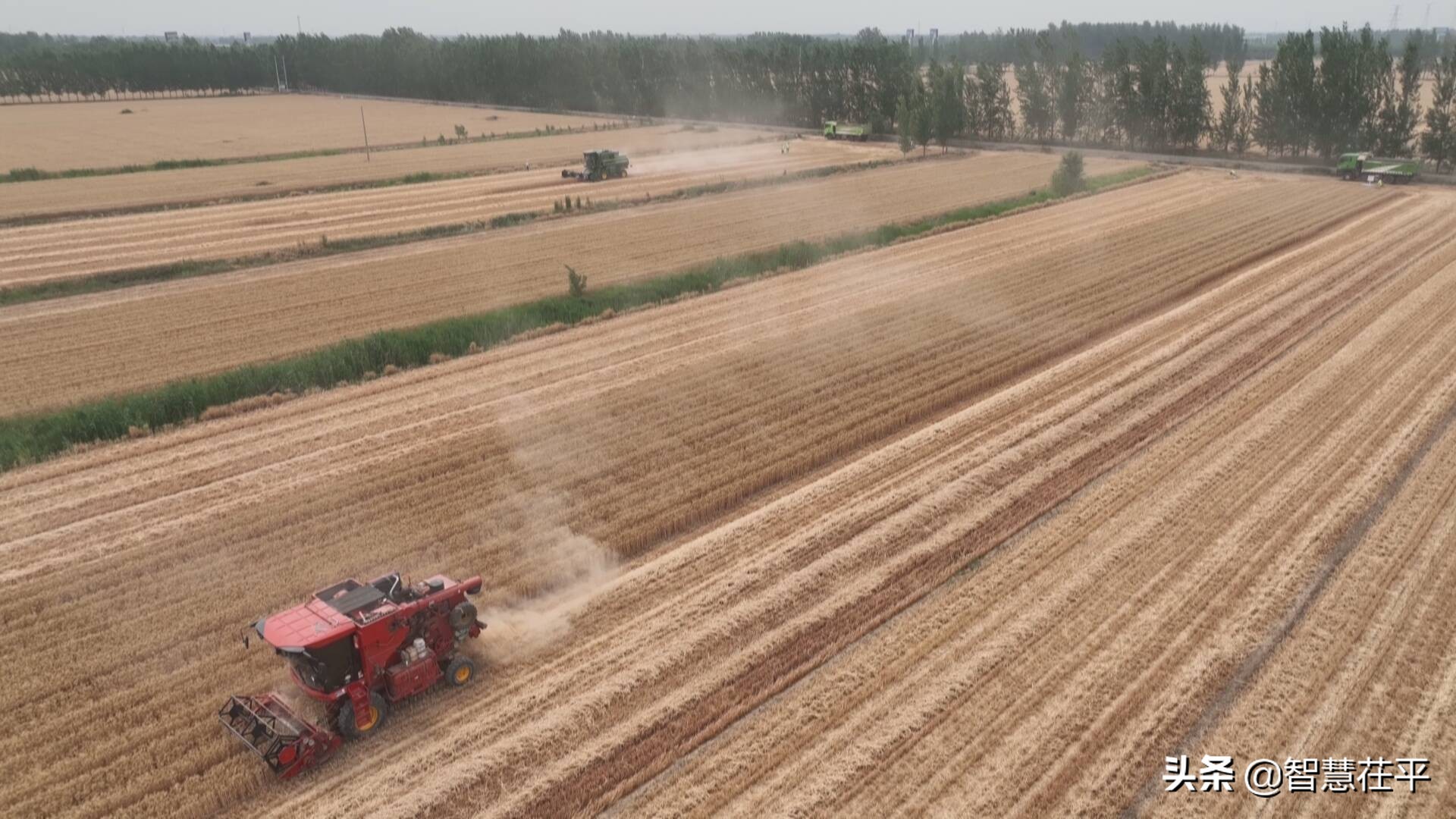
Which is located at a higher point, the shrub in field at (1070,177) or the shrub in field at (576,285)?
the shrub in field at (1070,177)

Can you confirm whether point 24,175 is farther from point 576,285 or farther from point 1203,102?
point 1203,102

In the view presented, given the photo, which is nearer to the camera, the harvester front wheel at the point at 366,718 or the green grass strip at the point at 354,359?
the harvester front wheel at the point at 366,718

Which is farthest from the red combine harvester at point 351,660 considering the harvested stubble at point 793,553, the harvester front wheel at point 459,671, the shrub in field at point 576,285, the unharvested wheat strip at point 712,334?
the shrub in field at point 576,285

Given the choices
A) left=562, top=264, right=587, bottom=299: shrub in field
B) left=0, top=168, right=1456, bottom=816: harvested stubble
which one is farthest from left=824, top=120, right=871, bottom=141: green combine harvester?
left=0, top=168, right=1456, bottom=816: harvested stubble

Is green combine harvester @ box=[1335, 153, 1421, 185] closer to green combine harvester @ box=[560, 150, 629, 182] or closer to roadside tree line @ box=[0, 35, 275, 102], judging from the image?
green combine harvester @ box=[560, 150, 629, 182]

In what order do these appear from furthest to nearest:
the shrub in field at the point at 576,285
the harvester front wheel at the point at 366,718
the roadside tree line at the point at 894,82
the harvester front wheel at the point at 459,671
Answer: the roadside tree line at the point at 894,82
the shrub in field at the point at 576,285
the harvester front wheel at the point at 459,671
the harvester front wheel at the point at 366,718

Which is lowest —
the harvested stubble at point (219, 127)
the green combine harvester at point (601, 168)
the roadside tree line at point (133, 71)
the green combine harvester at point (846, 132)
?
the green combine harvester at point (601, 168)

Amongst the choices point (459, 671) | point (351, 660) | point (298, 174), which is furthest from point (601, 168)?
point (351, 660)

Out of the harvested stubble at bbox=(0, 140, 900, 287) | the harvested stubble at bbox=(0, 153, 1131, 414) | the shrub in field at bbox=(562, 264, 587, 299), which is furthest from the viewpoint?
the harvested stubble at bbox=(0, 140, 900, 287)

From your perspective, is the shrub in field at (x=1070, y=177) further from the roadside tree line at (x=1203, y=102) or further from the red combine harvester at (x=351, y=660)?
the red combine harvester at (x=351, y=660)
